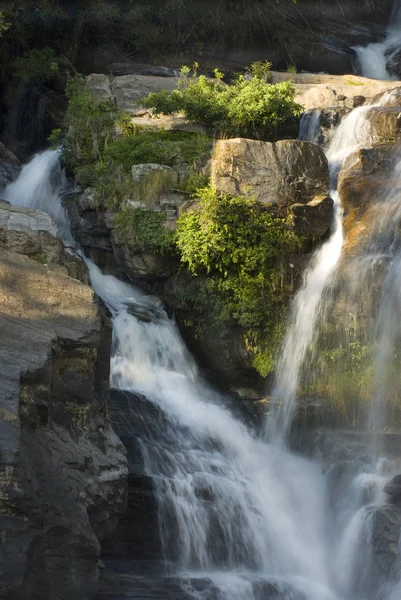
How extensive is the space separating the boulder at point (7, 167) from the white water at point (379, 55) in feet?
36.7

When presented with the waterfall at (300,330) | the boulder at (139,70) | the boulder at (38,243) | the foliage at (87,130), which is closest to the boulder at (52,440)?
the boulder at (38,243)

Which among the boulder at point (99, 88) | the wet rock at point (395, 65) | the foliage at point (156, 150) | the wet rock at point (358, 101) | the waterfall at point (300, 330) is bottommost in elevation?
the waterfall at point (300, 330)

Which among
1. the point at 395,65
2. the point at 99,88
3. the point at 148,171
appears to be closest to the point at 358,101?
the point at 148,171

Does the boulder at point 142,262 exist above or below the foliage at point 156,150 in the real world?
below

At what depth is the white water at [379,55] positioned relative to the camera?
23422 millimetres

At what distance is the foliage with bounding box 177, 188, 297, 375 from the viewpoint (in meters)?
13.0

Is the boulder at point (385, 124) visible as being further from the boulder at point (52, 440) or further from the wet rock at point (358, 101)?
the boulder at point (52, 440)

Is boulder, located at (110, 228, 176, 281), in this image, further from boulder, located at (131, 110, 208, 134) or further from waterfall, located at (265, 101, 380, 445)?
boulder, located at (131, 110, 208, 134)

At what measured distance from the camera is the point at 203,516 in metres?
9.50

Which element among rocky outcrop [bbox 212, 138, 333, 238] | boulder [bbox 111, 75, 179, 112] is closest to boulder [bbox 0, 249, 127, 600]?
rocky outcrop [bbox 212, 138, 333, 238]

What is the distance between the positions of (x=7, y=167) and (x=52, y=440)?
1124cm

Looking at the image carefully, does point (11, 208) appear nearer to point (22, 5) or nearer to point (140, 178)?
point (140, 178)

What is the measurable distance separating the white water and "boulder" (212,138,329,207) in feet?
34.0

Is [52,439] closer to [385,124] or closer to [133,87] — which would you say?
[385,124]
